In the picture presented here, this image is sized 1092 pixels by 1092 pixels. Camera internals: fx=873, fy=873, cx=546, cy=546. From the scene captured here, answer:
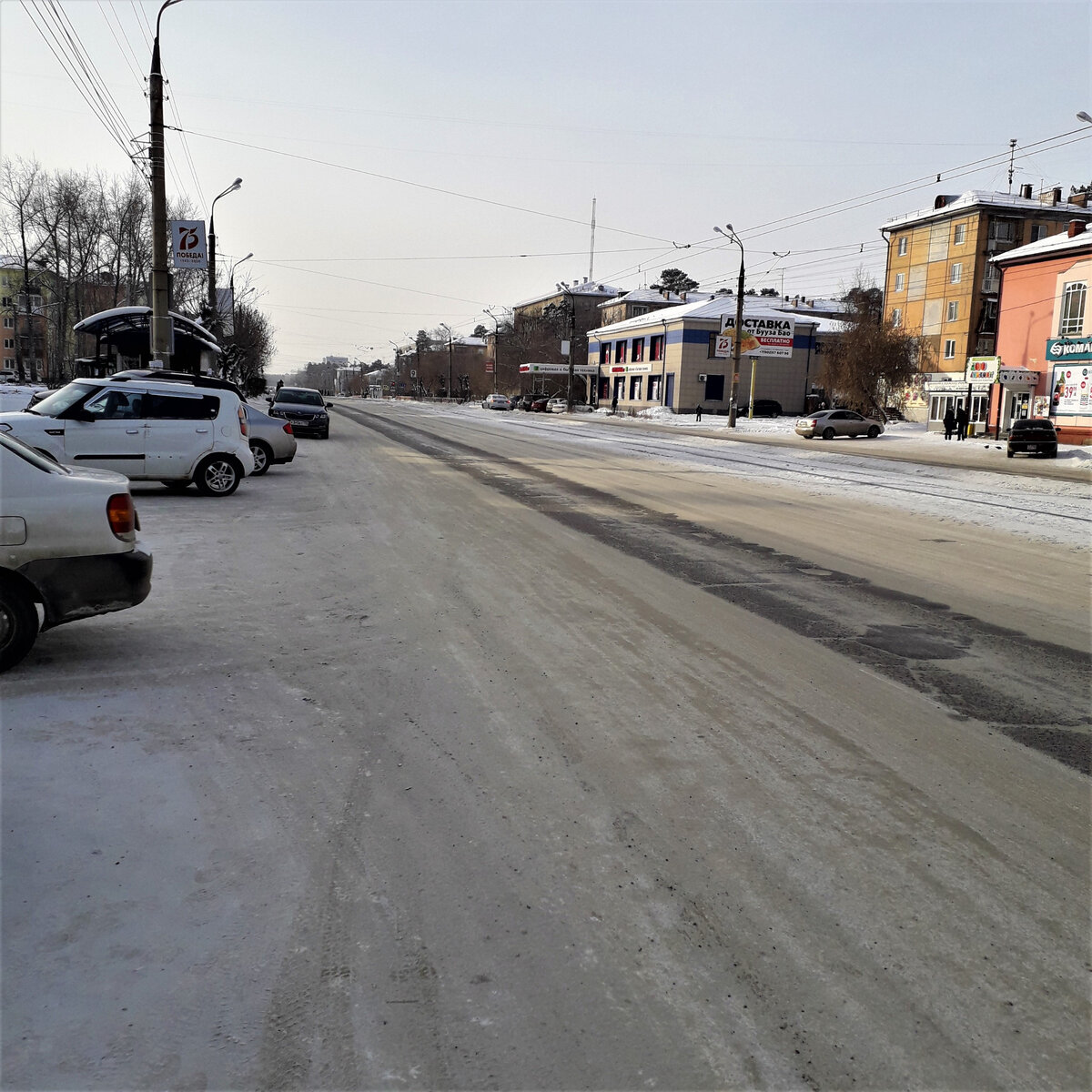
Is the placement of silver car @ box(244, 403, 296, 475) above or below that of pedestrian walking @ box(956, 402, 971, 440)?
below

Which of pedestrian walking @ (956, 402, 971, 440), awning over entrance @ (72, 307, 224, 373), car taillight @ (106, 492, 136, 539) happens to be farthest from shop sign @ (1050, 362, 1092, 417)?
car taillight @ (106, 492, 136, 539)

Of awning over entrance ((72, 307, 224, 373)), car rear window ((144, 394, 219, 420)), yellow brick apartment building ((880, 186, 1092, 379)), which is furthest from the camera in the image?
Answer: yellow brick apartment building ((880, 186, 1092, 379))

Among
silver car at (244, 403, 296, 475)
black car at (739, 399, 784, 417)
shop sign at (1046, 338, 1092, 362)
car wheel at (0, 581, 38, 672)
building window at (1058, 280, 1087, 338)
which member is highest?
building window at (1058, 280, 1087, 338)

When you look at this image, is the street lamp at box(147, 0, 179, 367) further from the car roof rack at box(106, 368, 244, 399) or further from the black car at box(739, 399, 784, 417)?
the black car at box(739, 399, 784, 417)

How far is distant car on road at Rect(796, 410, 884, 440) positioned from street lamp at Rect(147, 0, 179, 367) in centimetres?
3107

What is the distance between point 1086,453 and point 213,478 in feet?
101

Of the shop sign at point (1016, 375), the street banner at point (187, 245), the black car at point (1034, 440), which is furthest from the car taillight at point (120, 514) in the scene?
the shop sign at point (1016, 375)

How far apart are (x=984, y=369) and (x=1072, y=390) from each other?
4.31m

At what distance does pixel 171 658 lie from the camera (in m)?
5.82

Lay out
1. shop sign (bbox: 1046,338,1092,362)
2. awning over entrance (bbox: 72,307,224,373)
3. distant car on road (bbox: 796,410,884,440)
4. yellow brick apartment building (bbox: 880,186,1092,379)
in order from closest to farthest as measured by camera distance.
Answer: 1. awning over entrance (bbox: 72,307,224,373)
2. shop sign (bbox: 1046,338,1092,362)
3. distant car on road (bbox: 796,410,884,440)
4. yellow brick apartment building (bbox: 880,186,1092,379)

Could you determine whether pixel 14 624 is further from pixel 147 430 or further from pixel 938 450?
pixel 938 450

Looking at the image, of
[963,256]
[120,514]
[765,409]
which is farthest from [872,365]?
[120,514]

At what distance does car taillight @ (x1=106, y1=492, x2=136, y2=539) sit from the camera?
5699mm

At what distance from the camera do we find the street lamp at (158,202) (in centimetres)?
1925
